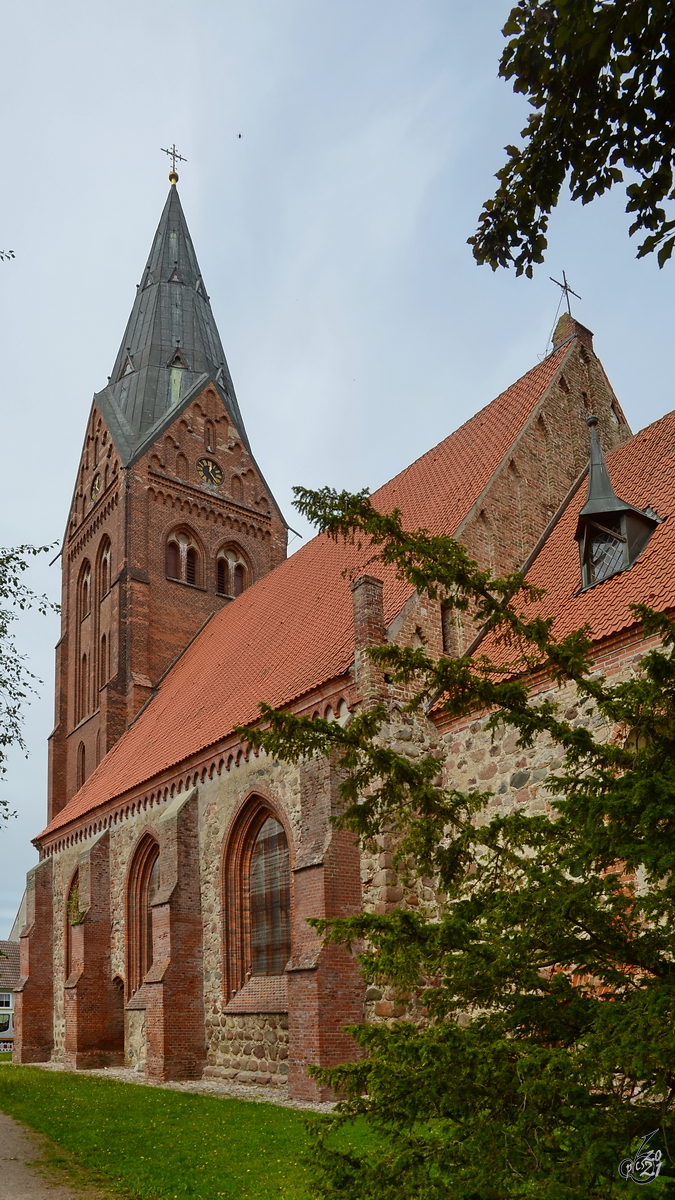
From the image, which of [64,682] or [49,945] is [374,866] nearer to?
[49,945]

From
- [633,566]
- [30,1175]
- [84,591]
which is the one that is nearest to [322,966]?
[30,1175]

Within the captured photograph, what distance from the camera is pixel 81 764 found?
28.5 m

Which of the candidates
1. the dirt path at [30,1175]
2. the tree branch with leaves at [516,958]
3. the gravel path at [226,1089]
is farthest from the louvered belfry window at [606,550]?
the dirt path at [30,1175]

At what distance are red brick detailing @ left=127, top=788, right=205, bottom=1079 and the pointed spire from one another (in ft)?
30.1

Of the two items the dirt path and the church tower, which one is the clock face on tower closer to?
the church tower

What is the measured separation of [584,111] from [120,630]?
23643mm

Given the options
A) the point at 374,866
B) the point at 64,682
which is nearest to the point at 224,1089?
the point at 374,866

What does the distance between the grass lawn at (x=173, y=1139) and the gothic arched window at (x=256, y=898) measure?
228cm

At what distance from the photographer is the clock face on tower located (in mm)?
29891

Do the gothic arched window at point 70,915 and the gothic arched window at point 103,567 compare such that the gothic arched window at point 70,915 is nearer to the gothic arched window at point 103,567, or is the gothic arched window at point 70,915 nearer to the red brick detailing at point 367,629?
the gothic arched window at point 103,567

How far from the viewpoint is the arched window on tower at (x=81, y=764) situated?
28312 mm

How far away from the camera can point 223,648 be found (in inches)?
906

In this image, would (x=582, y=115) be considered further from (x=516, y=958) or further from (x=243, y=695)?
(x=243, y=695)

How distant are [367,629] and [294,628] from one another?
18.4 ft
